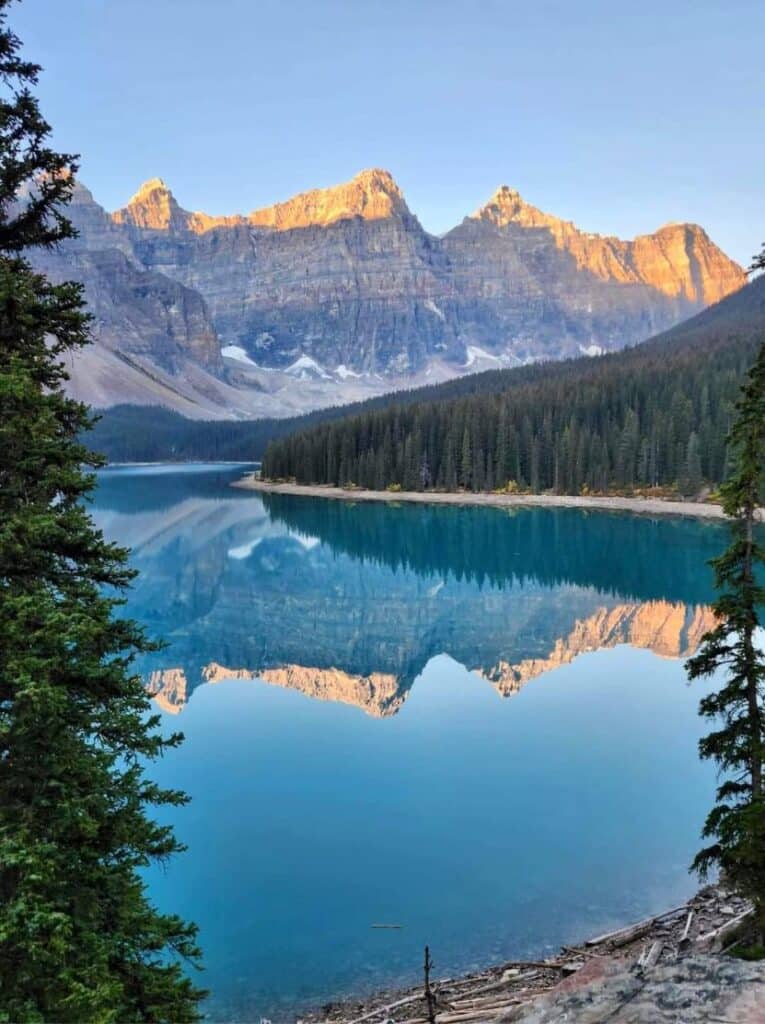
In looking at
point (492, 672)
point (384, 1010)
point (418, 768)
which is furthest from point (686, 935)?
point (492, 672)

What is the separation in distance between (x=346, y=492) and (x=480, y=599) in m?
82.1

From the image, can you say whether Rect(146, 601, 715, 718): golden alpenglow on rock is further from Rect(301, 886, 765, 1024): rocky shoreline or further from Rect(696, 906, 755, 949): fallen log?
Result: Rect(696, 906, 755, 949): fallen log

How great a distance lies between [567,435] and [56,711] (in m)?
121

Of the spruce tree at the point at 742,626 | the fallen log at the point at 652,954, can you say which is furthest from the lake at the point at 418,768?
the spruce tree at the point at 742,626

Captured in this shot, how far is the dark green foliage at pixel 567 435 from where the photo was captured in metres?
117

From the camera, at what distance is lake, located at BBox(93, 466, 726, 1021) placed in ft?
53.6

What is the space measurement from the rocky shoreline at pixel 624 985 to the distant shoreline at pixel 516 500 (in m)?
86.3

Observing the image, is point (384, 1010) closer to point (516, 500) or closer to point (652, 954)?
point (652, 954)

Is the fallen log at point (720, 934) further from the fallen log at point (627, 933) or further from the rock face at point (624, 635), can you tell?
the rock face at point (624, 635)

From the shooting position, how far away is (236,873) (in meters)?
19.0

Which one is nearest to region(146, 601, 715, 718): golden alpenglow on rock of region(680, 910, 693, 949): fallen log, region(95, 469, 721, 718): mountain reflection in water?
region(95, 469, 721, 718): mountain reflection in water

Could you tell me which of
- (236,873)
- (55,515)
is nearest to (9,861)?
(55,515)

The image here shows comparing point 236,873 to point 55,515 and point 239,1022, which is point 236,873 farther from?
point 55,515

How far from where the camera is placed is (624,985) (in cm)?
842
